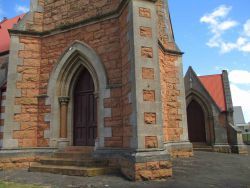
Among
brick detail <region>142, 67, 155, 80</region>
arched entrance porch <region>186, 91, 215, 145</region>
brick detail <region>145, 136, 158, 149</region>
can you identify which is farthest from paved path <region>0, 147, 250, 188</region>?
arched entrance porch <region>186, 91, 215, 145</region>

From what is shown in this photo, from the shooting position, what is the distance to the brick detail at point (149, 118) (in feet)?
18.9

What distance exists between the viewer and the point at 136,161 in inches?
210

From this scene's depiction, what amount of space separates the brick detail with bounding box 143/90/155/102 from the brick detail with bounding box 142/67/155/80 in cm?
35

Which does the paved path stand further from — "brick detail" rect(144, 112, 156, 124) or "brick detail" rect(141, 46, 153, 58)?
"brick detail" rect(141, 46, 153, 58)

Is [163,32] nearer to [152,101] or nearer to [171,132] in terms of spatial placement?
[171,132]

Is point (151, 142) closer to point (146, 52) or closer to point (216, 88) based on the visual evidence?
A: point (146, 52)

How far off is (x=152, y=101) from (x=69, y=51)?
3.50 meters

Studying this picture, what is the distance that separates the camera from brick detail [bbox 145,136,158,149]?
18.5 ft

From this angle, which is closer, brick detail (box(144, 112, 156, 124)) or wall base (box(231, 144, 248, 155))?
brick detail (box(144, 112, 156, 124))

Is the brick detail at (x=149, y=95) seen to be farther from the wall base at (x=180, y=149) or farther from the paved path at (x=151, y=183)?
the wall base at (x=180, y=149)

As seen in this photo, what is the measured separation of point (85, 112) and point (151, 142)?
3001 mm

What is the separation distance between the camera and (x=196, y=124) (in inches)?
634

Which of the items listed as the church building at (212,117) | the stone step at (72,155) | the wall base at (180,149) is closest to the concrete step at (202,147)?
the church building at (212,117)

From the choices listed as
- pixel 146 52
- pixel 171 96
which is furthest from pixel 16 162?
pixel 171 96
